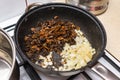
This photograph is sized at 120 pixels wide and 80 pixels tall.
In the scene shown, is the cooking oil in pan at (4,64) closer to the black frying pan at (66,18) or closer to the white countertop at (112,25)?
the black frying pan at (66,18)

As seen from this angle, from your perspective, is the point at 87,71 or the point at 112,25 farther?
the point at 112,25

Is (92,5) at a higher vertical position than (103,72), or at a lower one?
higher

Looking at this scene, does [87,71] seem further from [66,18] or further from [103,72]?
[66,18]

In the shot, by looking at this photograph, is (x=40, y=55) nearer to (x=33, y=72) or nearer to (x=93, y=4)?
(x=33, y=72)

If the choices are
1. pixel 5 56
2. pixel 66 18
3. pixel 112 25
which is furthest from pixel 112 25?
pixel 5 56
